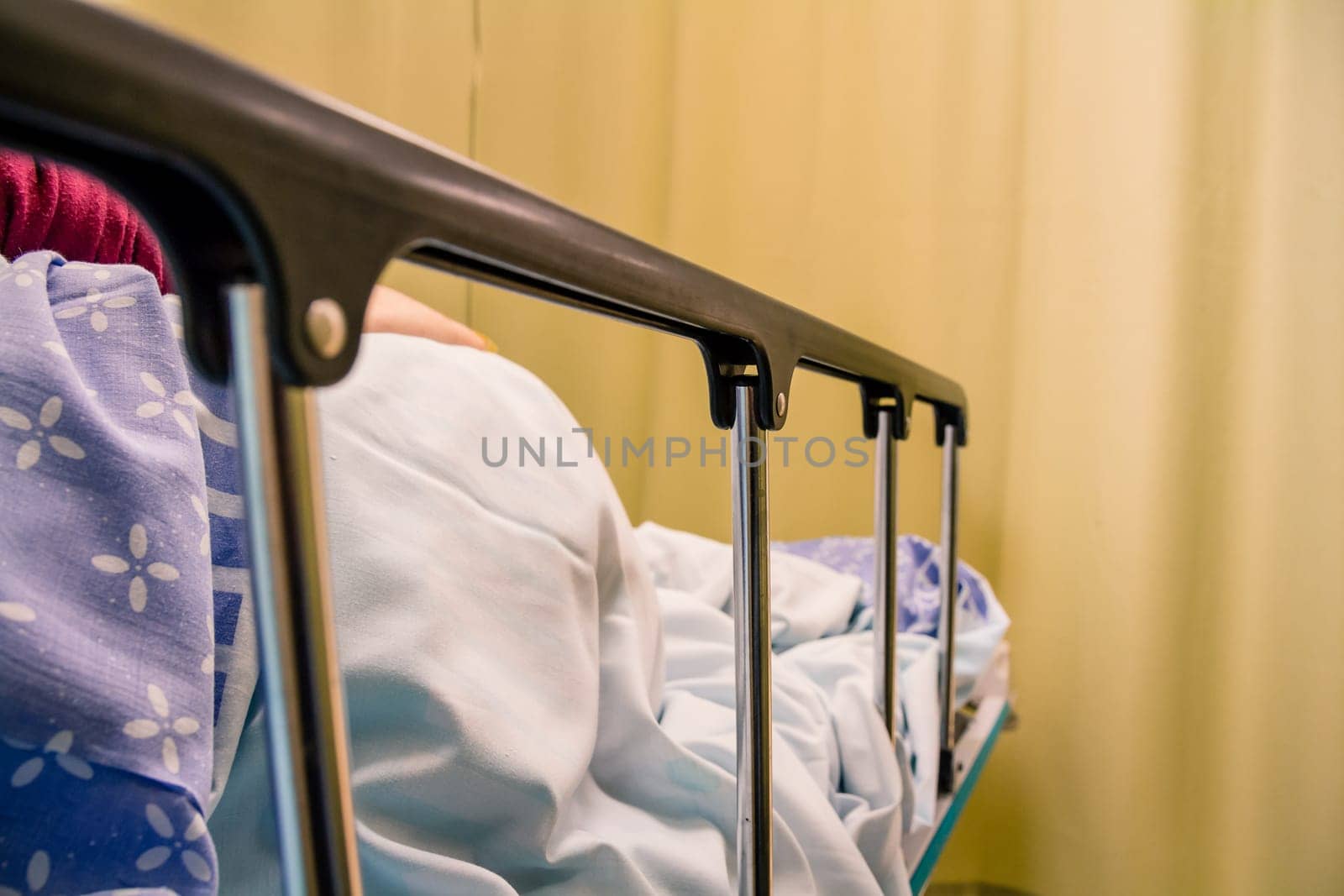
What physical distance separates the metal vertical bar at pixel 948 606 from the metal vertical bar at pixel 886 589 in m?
0.23

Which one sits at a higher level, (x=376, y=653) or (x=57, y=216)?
(x=57, y=216)

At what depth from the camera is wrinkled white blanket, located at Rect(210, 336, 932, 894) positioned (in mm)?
357

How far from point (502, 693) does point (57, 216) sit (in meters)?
0.57

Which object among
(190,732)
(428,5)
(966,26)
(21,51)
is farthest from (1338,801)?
(428,5)

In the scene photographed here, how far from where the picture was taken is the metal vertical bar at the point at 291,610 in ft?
0.58

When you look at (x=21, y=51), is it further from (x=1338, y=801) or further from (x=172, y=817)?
(x=1338, y=801)

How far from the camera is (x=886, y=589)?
68 centimetres

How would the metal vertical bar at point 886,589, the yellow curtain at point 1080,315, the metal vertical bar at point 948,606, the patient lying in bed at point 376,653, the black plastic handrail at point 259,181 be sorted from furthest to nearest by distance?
the yellow curtain at point 1080,315 → the metal vertical bar at point 948,606 → the metal vertical bar at point 886,589 → the patient lying in bed at point 376,653 → the black plastic handrail at point 259,181

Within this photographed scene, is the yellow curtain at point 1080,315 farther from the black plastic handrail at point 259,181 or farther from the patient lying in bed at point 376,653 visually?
the black plastic handrail at point 259,181

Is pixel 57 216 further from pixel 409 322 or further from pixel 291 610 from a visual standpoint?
pixel 291 610

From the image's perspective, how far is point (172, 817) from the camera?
0.25 metres

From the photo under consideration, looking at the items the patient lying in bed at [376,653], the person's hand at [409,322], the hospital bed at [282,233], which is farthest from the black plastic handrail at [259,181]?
the person's hand at [409,322]

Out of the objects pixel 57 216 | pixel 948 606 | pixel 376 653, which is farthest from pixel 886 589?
pixel 57 216

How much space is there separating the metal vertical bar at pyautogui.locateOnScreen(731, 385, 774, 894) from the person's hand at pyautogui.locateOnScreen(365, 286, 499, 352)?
1.79 feet
